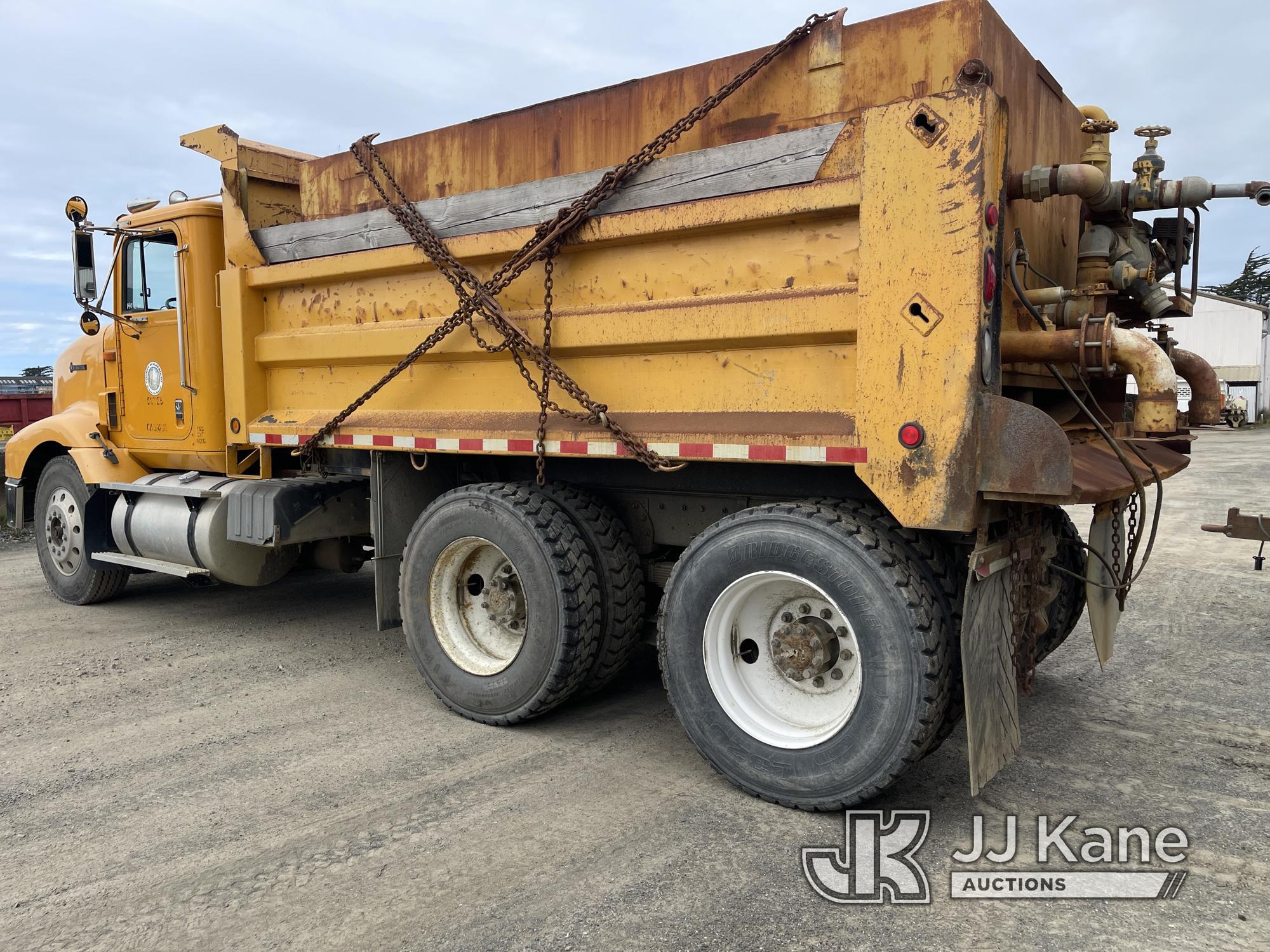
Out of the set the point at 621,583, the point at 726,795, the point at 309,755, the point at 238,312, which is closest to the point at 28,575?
the point at 238,312

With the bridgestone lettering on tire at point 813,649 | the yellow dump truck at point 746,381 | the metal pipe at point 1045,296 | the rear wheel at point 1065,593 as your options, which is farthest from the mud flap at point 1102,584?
the bridgestone lettering on tire at point 813,649

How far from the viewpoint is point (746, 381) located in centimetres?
369

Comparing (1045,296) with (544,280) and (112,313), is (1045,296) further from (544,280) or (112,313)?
(112,313)

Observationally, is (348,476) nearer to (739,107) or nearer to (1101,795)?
(739,107)

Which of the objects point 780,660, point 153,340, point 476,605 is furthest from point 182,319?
point 780,660

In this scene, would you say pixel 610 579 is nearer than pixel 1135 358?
No

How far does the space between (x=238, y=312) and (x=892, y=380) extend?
4124mm

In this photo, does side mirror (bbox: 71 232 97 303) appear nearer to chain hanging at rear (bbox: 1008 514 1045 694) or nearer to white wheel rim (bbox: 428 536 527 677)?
white wheel rim (bbox: 428 536 527 677)

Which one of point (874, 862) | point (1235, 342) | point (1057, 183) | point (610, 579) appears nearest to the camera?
point (874, 862)

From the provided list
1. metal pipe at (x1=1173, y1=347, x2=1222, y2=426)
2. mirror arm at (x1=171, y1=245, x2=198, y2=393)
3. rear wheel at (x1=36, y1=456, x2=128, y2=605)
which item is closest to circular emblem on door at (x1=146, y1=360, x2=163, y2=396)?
mirror arm at (x1=171, y1=245, x2=198, y2=393)

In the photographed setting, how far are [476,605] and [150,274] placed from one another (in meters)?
3.57

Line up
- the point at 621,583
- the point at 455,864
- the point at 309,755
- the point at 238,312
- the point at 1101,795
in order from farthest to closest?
the point at 238,312
the point at 621,583
the point at 309,755
the point at 1101,795
the point at 455,864

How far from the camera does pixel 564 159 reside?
14.2ft

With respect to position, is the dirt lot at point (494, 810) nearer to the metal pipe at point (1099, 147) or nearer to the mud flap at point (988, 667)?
the mud flap at point (988, 667)
